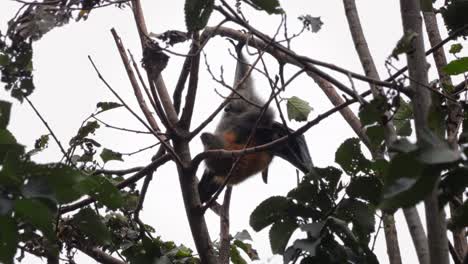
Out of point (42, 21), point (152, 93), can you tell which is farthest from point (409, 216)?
point (42, 21)

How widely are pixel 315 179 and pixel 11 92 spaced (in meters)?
1.90

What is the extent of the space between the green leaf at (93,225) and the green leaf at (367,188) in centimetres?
140

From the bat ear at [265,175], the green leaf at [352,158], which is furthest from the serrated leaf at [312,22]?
Answer: the bat ear at [265,175]

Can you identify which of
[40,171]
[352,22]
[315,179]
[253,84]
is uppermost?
[253,84]

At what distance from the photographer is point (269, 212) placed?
3885 mm

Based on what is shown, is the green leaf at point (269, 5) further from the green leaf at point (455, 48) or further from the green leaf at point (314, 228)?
the green leaf at point (455, 48)

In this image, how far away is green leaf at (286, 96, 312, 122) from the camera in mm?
5645

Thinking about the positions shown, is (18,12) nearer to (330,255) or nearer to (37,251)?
(37,251)

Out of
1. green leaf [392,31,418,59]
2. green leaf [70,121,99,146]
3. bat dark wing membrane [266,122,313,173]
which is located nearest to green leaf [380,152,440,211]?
green leaf [392,31,418,59]

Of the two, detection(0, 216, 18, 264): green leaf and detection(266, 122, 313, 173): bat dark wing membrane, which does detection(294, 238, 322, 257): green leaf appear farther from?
detection(266, 122, 313, 173): bat dark wing membrane

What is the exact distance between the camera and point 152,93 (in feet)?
14.6

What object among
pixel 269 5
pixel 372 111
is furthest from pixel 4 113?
pixel 372 111

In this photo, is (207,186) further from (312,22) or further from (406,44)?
(406,44)

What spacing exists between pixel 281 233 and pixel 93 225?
1.07 meters
